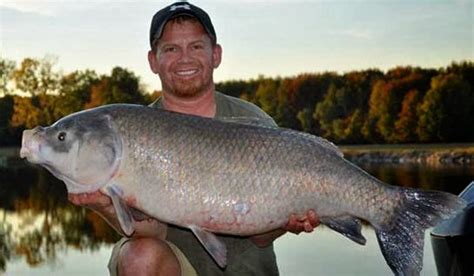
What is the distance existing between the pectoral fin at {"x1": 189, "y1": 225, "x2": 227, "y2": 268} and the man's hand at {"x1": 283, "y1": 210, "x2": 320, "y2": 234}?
349 millimetres

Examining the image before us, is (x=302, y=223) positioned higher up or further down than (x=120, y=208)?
further down

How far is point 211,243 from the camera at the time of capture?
3967 millimetres

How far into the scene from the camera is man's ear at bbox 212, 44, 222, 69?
4.97 metres

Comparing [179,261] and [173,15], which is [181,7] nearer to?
[173,15]

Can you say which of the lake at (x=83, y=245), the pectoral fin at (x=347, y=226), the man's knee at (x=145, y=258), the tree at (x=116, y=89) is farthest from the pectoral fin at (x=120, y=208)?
the tree at (x=116, y=89)

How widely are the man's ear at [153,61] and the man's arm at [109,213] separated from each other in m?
1.02

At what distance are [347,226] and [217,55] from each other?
5.26 ft

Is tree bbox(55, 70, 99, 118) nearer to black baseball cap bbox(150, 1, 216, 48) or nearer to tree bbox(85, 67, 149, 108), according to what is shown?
tree bbox(85, 67, 149, 108)

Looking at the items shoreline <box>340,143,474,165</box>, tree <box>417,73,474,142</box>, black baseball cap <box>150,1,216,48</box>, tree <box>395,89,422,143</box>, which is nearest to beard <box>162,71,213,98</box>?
black baseball cap <box>150,1,216,48</box>

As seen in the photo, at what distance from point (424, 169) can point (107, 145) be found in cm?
4794

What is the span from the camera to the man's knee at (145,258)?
4.27m

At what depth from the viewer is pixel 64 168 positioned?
12.7 ft

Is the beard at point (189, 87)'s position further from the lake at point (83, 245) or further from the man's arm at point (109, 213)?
the lake at point (83, 245)

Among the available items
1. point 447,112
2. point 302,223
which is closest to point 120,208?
point 302,223
